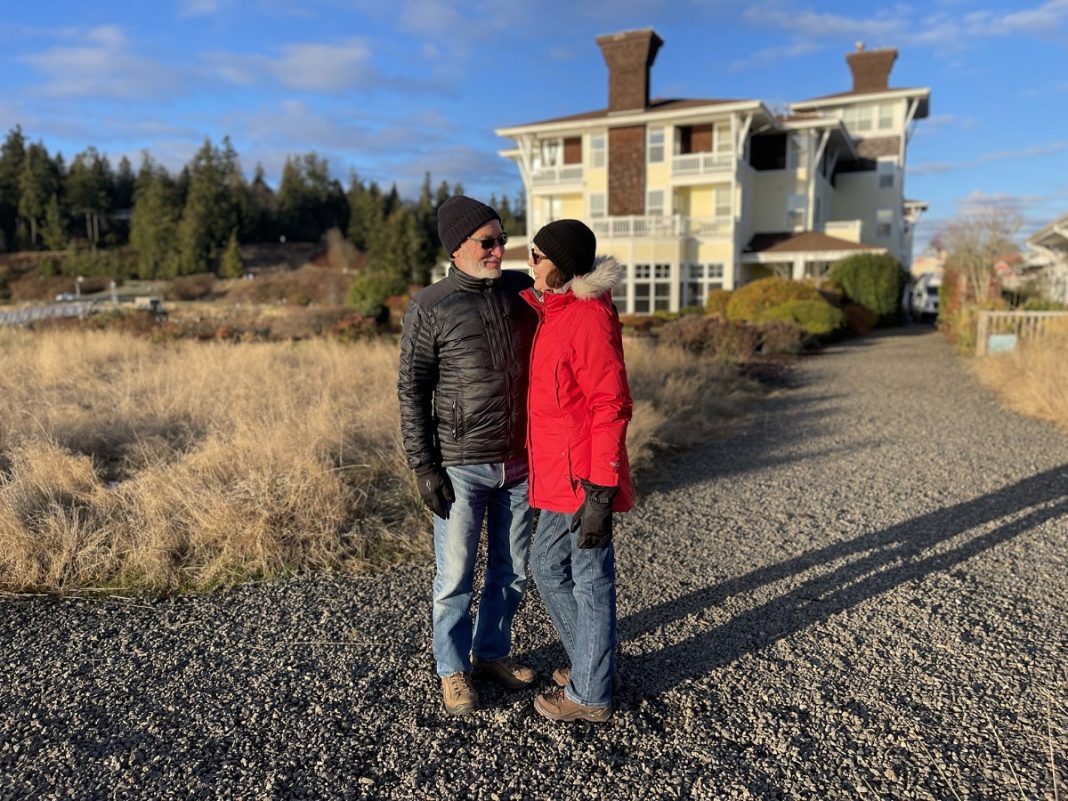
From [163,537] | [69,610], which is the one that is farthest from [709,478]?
[69,610]

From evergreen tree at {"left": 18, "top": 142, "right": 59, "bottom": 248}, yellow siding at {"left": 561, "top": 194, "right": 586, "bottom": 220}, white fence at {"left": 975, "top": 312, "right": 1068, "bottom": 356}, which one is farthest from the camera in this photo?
evergreen tree at {"left": 18, "top": 142, "right": 59, "bottom": 248}

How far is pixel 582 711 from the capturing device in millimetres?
2805

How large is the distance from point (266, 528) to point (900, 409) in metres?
8.81

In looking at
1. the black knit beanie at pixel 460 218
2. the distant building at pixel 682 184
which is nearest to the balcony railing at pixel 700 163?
the distant building at pixel 682 184

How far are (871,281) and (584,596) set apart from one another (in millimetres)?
27257

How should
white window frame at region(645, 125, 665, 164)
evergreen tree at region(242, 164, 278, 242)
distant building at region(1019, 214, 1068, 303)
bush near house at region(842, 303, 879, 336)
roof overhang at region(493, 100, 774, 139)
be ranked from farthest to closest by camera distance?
evergreen tree at region(242, 164, 278, 242) → white window frame at region(645, 125, 665, 164) → roof overhang at region(493, 100, 774, 139) → bush near house at region(842, 303, 879, 336) → distant building at region(1019, 214, 1068, 303)

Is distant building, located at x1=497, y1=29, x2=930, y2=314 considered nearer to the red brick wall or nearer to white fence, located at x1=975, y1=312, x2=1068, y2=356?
the red brick wall

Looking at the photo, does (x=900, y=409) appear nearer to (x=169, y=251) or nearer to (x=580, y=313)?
(x=580, y=313)

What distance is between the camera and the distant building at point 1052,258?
21.8 meters

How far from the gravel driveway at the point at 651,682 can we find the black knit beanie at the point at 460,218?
1.85 meters

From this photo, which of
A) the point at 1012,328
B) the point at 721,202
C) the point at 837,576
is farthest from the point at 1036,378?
the point at 721,202

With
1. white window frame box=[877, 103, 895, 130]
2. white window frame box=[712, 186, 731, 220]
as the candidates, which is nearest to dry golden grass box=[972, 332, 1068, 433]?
white window frame box=[712, 186, 731, 220]

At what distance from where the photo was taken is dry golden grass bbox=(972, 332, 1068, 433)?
29.2 feet

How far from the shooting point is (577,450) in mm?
2619
